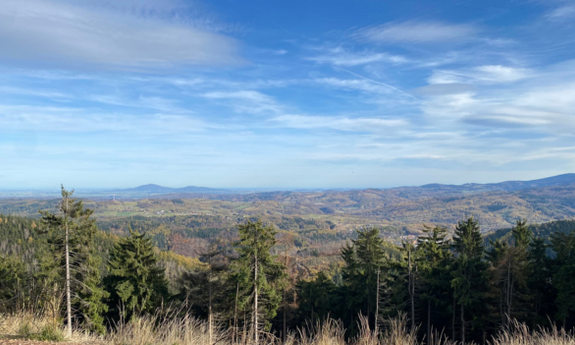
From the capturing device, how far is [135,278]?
74.7 feet

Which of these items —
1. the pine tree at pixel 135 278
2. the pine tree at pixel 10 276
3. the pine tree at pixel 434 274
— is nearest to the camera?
the pine tree at pixel 10 276

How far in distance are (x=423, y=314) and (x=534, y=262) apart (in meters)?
9.08

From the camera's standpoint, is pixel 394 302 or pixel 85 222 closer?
pixel 85 222

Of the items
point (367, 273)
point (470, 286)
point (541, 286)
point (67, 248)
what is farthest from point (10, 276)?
point (541, 286)

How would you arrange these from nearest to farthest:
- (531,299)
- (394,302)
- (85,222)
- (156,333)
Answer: (156,333) < (85,222) < (531,299) < (394,302)

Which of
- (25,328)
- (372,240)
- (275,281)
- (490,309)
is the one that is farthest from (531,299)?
(25,328)

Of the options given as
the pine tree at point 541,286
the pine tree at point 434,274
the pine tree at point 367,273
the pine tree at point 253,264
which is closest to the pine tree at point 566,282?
the pine tree at point 541,286

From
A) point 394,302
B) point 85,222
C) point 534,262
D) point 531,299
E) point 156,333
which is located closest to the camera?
point 156,333

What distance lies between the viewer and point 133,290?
884 inches

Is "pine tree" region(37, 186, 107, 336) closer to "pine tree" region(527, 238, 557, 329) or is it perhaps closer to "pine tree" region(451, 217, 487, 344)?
"pine tree" region(451, 217, 487, 344)

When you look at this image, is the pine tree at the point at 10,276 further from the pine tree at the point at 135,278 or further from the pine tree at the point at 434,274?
the pine tree at the point at 434,274

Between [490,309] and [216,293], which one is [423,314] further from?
[216,293]

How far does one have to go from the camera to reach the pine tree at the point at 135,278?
22.3 meters

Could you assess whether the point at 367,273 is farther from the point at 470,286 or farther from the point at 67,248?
the point at 67,248
